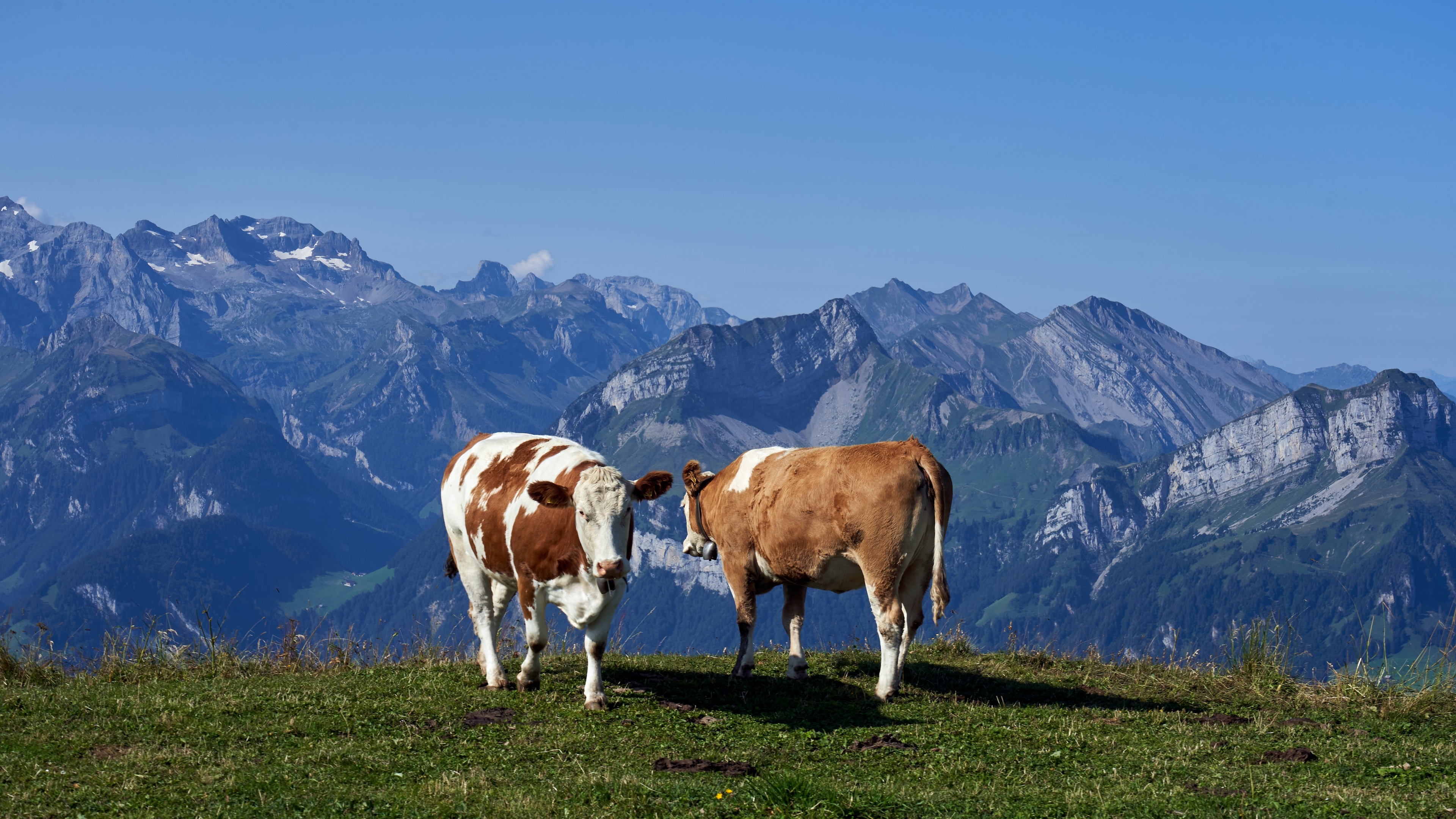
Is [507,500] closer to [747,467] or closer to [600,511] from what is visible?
[600,511]

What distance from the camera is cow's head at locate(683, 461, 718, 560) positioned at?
60.4ft

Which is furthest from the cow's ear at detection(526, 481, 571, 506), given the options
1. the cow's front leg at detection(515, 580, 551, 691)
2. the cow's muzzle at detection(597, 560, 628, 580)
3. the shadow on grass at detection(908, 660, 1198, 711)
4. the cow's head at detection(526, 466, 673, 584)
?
the shadow on grass at detection(908, 660, 1198, 711)

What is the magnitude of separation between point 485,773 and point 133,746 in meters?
3.72

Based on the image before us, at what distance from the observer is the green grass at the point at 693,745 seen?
367 inches

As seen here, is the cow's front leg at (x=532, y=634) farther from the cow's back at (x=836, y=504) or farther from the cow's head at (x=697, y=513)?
the cow's head at (x=697, y=513)

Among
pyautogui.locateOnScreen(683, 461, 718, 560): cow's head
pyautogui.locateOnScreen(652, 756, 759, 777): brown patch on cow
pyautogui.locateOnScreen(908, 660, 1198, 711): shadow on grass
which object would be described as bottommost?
pyautogui.locateOnScreen(908, 660, 1198, 711): shadow on grass

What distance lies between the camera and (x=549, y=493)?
13.7 metres

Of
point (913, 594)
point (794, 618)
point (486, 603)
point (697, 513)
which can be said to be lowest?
point (794, 618)

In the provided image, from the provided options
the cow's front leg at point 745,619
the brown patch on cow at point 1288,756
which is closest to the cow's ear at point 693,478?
the cow's front leg at point 745,619

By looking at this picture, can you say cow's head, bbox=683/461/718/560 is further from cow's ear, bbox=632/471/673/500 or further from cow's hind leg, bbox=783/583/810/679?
cow's ear, bbox=632/471/673/500

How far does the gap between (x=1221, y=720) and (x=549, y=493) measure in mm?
9187

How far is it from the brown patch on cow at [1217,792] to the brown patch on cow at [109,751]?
1020 centimetres

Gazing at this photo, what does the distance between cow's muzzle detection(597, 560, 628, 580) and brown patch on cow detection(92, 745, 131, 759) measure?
17.1 feet

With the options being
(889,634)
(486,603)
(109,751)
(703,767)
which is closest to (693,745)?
(703,767)
